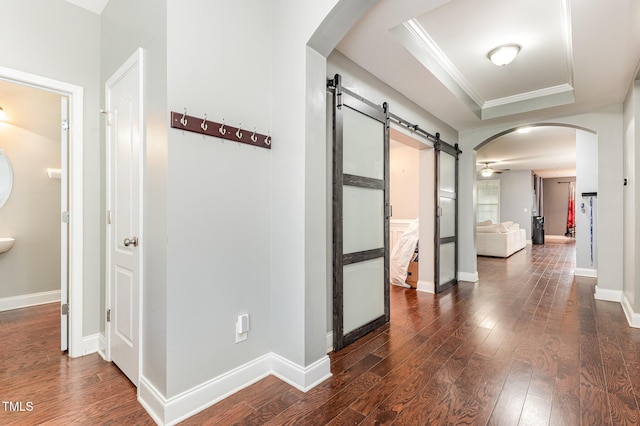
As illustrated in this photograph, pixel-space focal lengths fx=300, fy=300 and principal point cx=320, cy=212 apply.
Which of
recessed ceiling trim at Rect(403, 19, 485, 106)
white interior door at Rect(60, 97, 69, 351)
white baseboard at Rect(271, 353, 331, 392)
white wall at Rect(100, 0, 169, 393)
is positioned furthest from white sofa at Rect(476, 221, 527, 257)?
white interior door at Rect(60, 97, 69, 351)

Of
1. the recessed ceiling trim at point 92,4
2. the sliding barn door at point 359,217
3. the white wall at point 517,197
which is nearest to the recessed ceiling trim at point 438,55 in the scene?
the sliding barn door at point 359,217

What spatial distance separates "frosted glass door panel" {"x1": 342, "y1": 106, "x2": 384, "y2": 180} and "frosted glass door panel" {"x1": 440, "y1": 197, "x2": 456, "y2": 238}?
191cm

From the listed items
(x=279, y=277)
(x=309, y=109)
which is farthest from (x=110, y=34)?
(x=279, y=277)

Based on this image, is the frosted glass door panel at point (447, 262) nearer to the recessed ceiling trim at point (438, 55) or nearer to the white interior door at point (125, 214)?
the recessed ceiling trim at point (438, 55)

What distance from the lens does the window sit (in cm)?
1160

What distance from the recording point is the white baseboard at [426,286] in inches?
170

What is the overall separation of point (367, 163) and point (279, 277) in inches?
56.1

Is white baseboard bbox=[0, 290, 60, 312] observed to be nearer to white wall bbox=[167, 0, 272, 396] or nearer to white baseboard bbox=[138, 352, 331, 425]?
white baseboard bbox=[138, 352, 331, 425]

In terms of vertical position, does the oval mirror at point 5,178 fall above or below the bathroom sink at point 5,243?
above

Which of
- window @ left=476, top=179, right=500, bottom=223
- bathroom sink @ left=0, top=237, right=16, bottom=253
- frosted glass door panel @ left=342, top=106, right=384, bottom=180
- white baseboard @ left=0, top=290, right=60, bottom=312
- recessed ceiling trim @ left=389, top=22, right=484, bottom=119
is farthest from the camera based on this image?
window @ left=476, top=179, right=500, bottom=223

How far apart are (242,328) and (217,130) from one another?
125 centimetres

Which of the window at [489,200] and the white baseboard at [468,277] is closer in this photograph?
the white baseboard at [468,277]

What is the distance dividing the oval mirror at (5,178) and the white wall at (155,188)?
293cm

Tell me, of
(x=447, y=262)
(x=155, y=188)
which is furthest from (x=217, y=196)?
(x=447, y=262)
